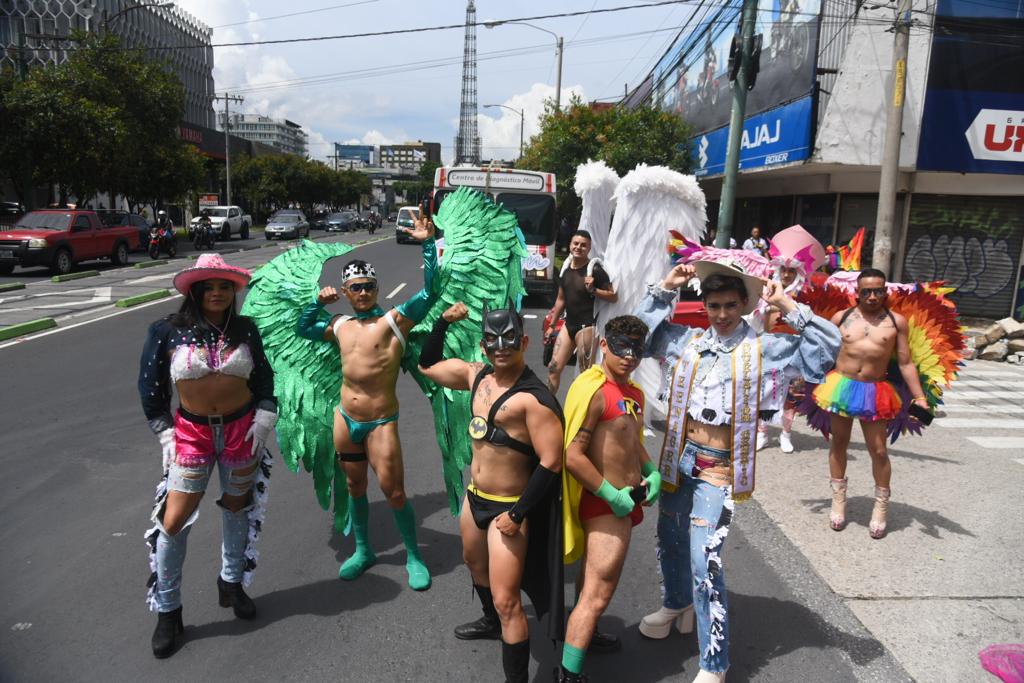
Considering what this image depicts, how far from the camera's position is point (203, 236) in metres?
29.6

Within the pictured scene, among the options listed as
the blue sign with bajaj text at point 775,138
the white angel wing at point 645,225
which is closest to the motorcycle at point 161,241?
the blue sign with bajaj text at point 775,138

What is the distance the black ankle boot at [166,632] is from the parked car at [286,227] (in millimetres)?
35513

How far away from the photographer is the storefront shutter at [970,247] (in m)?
14.4

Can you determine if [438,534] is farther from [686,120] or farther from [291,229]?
[291,229]

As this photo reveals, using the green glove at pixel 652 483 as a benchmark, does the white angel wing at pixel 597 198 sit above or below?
above

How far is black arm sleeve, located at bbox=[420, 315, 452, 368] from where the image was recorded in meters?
3.59

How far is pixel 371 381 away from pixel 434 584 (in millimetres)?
1188

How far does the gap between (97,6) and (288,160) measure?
15.7 metres

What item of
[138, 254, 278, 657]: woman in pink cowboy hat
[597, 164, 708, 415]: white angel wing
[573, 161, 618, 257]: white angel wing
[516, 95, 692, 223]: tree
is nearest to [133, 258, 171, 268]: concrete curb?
[516, 95, 692, 223]: tree

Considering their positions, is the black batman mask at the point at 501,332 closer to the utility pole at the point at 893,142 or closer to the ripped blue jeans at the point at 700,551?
the ripped blue jeans at the point at 700,551

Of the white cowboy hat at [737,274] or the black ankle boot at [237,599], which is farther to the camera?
the black ankle boot at [237,599]

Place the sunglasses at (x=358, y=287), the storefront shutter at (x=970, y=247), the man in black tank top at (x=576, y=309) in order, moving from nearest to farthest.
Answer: the sunglasses at (x=358, y=287) → the man in black tank top at (x=576, y=309) → the storefront shutter at (x=970, y=247)

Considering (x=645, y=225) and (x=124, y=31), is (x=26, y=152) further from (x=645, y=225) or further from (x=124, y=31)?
(x=124, y=31)

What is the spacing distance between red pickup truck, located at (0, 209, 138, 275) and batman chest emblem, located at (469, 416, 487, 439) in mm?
19762
